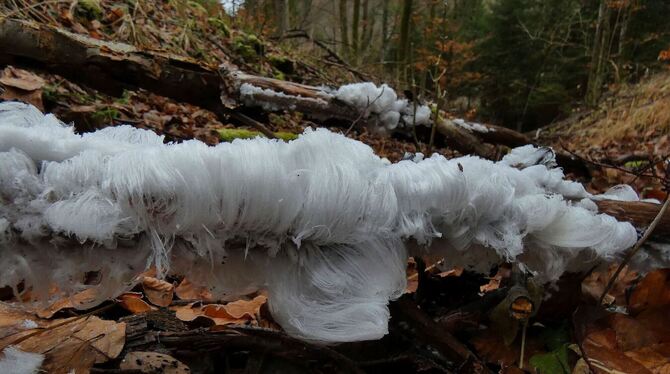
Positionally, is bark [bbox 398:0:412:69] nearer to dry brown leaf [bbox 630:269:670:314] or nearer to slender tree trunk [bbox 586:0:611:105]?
slender tree trunk [bbox 586:0:611:105]

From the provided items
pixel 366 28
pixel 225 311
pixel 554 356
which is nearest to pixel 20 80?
pixel 225 311

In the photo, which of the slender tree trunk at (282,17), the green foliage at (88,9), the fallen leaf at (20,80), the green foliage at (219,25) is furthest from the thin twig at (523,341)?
the slender tree trunk at (282,17)

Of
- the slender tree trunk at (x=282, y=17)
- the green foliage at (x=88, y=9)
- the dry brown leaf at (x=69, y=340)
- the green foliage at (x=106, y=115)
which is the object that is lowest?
the dry brown leaf at (x=69, y=340)

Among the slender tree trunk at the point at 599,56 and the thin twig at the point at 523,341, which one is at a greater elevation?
the slender tree trunk at the point at 599,56

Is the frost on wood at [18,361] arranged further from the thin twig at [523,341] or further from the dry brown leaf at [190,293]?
the thin twig at [523,341]

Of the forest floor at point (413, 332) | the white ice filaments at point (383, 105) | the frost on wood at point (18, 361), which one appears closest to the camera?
the frost on wood at point (18, 361)

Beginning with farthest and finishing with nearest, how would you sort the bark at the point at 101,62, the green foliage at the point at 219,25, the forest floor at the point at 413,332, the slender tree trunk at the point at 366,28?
the slender tree trunk at the point at 366,28 → the green foliage at the point at 219,25 → the bark at the point at 101,62 → the forest floor at the point at 413,332
